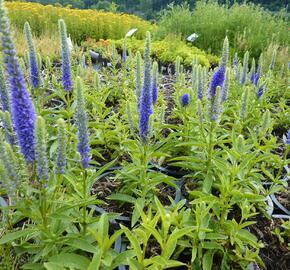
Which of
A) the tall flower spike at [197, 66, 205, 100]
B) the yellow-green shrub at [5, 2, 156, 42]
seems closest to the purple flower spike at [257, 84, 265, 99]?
the tall flower spike at [197, 66, 205, 100]

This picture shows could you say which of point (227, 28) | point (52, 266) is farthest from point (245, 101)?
point (227, 28)

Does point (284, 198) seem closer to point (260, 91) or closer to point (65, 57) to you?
point (260, 91)

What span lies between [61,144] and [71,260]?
2.36ft

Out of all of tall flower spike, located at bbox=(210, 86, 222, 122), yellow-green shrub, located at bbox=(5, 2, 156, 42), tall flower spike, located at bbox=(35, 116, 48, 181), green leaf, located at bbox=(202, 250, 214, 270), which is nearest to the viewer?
tall flower spike, located at bbox=(35, 116, 48, 181)

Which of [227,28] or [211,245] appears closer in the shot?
[211,245]

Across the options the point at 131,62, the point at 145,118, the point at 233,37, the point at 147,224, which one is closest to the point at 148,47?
the point at 145,118

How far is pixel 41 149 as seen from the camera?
5.36 ft

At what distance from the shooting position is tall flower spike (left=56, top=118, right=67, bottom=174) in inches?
64.8

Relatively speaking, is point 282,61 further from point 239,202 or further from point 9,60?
point 9,60

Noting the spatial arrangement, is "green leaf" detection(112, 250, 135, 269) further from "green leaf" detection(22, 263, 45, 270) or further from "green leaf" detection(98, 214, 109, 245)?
"green leaf" detection(22, 263, 45, 270)

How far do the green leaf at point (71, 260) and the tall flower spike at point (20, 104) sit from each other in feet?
1.99

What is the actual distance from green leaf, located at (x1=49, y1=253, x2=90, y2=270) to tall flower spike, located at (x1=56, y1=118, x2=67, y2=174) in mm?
501

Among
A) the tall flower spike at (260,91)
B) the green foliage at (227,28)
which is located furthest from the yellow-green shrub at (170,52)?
the tall flower spike at (260,91)

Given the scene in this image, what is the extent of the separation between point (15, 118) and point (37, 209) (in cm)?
56
